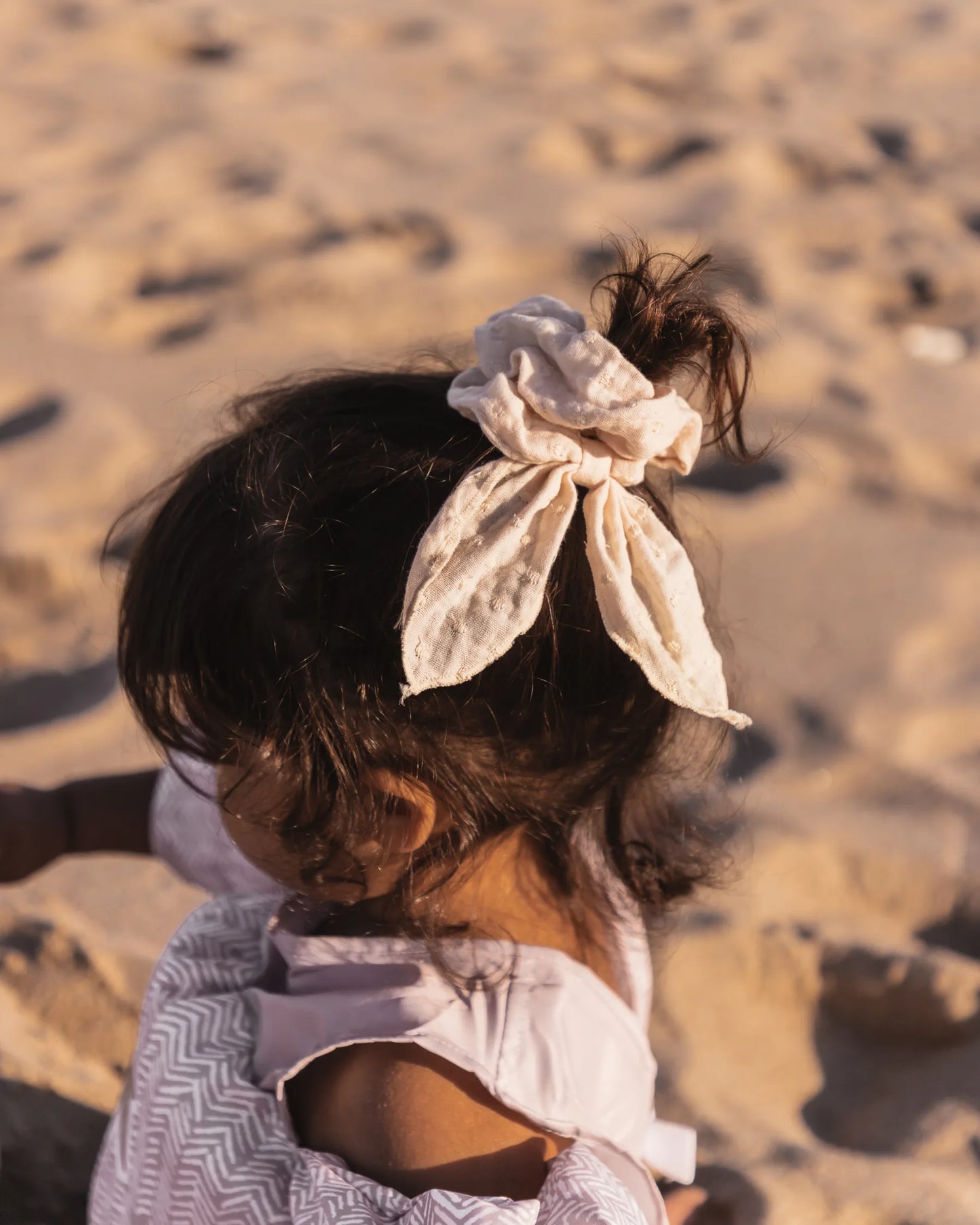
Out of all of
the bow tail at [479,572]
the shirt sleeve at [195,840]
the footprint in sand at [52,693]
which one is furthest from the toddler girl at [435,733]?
the footprint in sand at [52,693]

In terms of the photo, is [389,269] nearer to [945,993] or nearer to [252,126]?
[252,126]

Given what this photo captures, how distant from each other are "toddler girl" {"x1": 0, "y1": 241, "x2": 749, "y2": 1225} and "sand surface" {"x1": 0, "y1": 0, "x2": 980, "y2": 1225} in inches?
12.6

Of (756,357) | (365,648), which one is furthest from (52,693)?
(756,357)

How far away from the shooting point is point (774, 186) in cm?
322

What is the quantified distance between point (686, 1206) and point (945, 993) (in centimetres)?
38

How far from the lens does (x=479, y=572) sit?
84cm

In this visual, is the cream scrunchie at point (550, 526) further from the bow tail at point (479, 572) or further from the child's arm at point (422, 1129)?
the child's arm at point (422, 1129)

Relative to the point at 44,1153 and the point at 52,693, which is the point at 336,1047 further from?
the point at 52,693

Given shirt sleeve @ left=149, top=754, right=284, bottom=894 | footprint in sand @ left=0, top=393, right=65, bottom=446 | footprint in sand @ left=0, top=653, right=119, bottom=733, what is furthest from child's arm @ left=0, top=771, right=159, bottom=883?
footprint in sand @ left=0, top=393, right=65, bottom=446

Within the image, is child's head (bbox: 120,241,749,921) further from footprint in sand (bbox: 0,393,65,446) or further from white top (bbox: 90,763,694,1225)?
footprint in sand (bbox: 0,393,65,446)

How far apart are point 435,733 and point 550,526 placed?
18cm

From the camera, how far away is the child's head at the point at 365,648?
0.90m

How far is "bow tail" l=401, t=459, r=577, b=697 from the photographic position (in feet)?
2.75

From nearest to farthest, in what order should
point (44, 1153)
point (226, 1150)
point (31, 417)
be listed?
point (226, 1150)
point (44, 1153)
point (31, 417)
